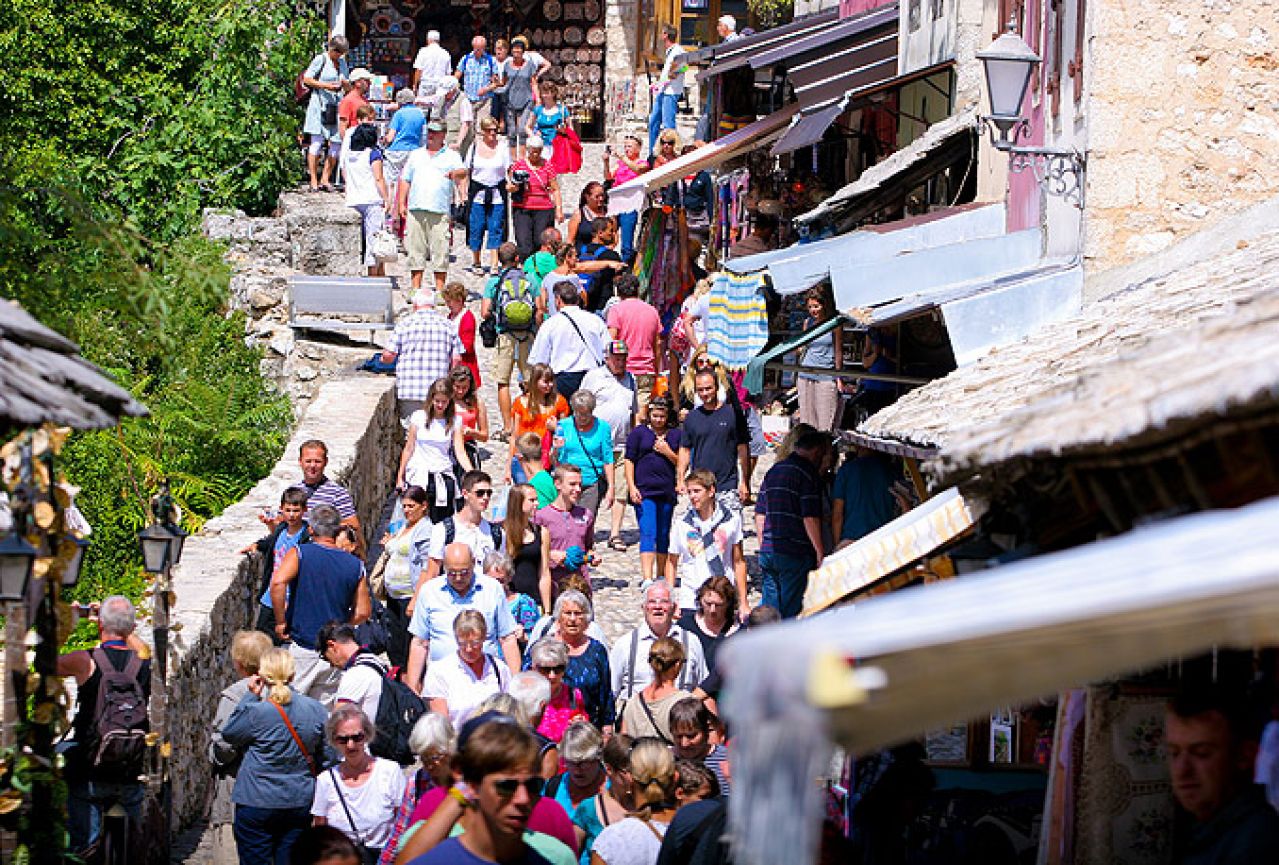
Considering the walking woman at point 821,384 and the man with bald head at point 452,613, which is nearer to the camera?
the man with bald head at point 452,613

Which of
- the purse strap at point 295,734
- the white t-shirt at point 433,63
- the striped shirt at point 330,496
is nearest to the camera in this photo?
the purse strap at point 295,734

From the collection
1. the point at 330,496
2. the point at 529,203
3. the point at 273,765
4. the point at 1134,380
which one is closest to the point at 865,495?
the point at 330,496

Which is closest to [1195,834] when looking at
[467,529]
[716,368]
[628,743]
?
[628,743]

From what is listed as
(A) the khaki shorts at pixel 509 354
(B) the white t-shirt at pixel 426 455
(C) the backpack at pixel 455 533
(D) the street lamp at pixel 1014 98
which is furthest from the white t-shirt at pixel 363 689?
(A) the khaki shorts at pixel 509 354

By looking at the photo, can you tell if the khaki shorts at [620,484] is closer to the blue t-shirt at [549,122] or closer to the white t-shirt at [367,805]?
the white t-shirt at [367,805]

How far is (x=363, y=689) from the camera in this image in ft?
30.6

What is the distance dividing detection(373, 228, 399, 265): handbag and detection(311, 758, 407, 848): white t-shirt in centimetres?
1313

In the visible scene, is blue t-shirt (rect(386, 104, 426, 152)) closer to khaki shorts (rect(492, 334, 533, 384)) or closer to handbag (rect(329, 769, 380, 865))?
khaki shorts (rect(492, 334, 533, 384))

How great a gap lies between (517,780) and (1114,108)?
6.54 metres

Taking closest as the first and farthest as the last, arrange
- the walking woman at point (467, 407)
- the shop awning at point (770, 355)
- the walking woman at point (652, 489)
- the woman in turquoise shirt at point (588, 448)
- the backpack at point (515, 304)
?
the shop awning at point (770, 355) → the walking woman at point (652, 489) → the woman in turquoise shirt at point (588, 448) → the walking woman at point (467, 407) → the backpack at point (515, 304)

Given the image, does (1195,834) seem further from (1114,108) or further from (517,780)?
(1114,108)

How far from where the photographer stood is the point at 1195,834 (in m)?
5.21

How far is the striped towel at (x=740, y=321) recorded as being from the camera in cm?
1474

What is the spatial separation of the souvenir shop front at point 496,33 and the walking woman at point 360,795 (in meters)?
25.7
